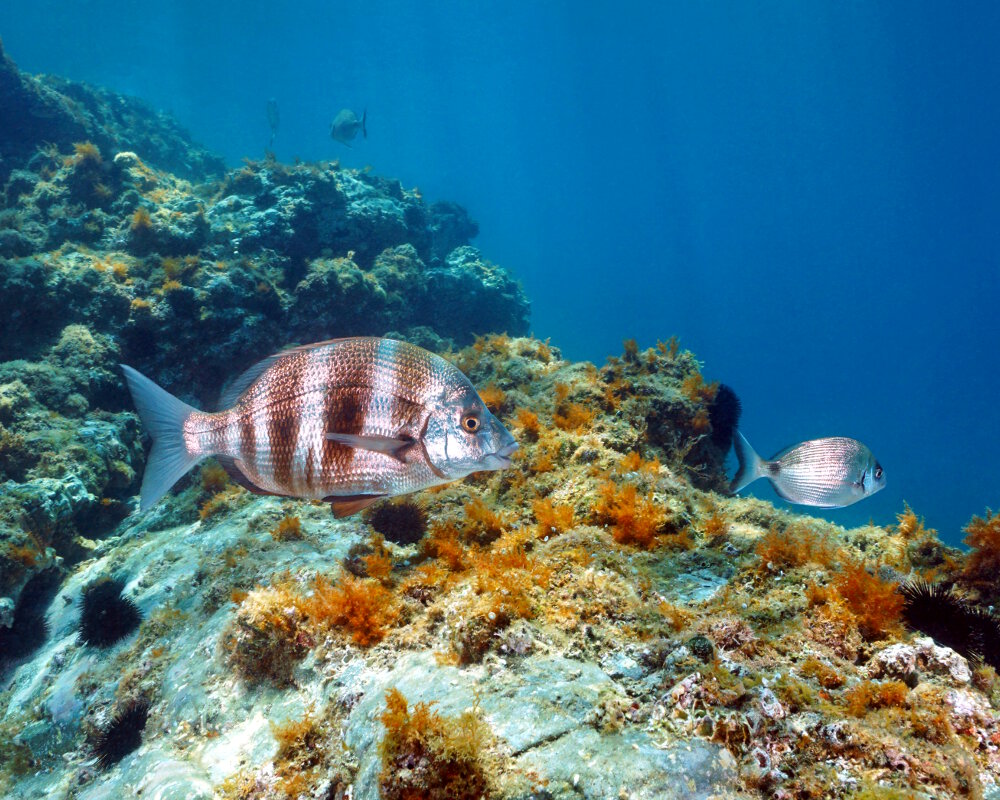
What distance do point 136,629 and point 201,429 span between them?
3.43 m

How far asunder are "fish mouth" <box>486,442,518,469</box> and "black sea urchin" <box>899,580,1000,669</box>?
229 centimetres

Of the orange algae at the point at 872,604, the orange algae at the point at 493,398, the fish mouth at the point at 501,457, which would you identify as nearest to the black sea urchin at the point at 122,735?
the fish mouth at the point at 501,457

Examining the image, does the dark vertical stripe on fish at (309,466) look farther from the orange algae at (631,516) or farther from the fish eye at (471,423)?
the orange algae at (631,516)

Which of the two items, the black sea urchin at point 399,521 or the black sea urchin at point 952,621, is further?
the black sea urchin at point 399,521

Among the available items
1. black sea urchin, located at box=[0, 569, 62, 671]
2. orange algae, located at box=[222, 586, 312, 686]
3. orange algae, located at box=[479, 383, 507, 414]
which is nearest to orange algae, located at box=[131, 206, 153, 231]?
black sea urchin, located at box=[0, 569, 62, 671]

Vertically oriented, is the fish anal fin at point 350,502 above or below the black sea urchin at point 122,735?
above

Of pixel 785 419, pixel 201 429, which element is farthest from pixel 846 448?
pixel 785 419

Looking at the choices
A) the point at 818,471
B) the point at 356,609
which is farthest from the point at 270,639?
the point at 818,471

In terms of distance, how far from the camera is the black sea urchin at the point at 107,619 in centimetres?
475

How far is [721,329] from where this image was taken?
156375 mm

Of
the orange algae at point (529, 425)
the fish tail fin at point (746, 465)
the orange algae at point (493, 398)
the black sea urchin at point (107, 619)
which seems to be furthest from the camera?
the orange algae at point (493, 398)

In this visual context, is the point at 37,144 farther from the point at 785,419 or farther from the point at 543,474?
the point at 785,419

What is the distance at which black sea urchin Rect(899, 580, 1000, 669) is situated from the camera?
8.36 ft

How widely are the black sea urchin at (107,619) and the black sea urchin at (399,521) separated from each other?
263 cm
